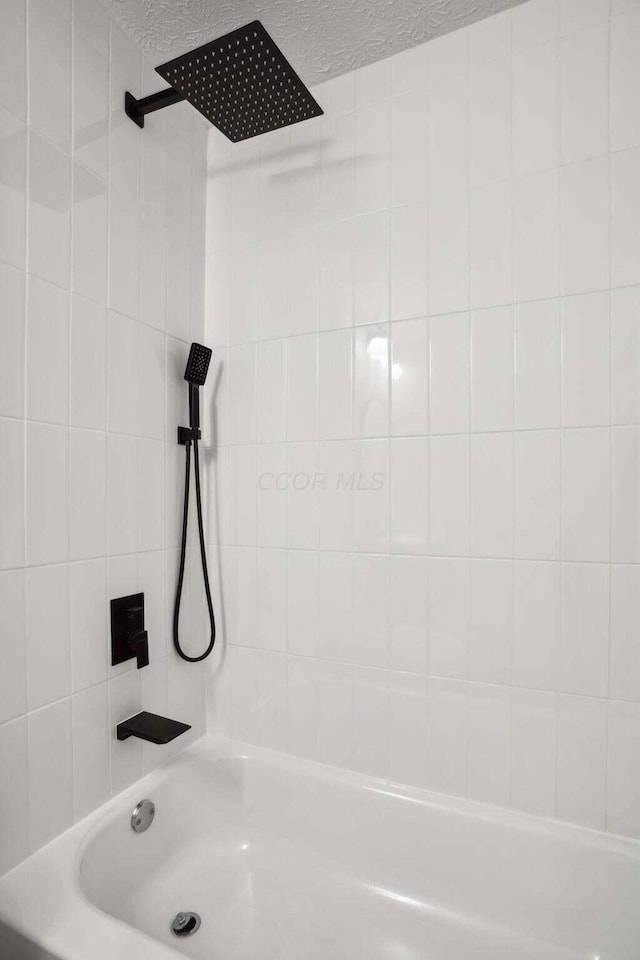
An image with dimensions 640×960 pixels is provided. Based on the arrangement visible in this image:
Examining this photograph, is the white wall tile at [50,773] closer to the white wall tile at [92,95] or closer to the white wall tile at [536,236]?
the white wall tile at [92,95]

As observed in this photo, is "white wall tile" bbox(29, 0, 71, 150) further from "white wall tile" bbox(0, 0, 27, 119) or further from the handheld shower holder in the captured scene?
the handheld shower holder

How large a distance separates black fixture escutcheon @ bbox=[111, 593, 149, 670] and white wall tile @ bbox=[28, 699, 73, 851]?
18 cm

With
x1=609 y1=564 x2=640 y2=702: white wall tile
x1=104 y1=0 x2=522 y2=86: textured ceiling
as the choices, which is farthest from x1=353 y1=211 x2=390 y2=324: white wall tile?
x1=609 y1=564 x2=640 y2=702: white wall tile

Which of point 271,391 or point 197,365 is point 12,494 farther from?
point 271,391

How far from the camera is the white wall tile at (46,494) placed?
1.20 m

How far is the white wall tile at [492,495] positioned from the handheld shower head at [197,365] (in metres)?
0.82

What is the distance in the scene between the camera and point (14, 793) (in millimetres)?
1156

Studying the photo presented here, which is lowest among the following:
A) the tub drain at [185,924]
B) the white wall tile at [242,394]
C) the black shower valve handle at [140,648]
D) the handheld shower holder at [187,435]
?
the tub drain at [185,924]

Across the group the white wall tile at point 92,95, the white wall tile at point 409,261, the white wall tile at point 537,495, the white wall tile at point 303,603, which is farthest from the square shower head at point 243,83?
the white wall tile at point 303,603

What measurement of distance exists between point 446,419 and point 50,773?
1282 mm

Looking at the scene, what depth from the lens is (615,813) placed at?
4.27ft

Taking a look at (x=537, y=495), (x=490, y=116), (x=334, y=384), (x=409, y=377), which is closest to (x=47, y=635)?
(x=334, y=384)

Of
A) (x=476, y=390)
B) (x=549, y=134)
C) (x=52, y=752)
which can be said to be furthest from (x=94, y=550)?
(x=549, y=134)

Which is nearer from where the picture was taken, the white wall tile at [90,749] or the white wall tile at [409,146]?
the white wall tile at [90,749]
